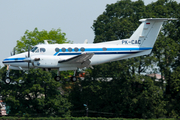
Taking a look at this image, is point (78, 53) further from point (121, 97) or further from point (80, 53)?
point (121, 97)

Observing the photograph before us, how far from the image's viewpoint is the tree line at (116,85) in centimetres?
4684

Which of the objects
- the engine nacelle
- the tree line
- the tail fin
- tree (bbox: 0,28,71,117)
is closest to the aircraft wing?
the engine nacelle

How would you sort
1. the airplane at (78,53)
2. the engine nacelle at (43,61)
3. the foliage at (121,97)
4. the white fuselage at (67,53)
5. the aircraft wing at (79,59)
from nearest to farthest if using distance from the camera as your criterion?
1. the aircraft wing at (79,59)
2. the engine nacelle at (43,61)
3. the airplane at (78,53)
4. the white fuselage at (67,53)
5. the foliage at (121,97)

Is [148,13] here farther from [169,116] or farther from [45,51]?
[45,51]

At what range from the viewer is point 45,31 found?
181 ft

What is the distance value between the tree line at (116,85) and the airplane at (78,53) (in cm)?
1458

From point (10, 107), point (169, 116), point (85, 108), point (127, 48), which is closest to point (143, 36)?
point (127, 48)

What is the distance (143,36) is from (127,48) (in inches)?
105

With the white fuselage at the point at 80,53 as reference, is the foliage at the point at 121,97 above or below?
below

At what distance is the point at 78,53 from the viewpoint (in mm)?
29062

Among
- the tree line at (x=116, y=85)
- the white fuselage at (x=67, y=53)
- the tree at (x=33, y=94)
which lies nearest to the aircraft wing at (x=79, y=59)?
the white fuselage at (x=67, y=53)

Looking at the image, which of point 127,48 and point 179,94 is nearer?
point 127,48

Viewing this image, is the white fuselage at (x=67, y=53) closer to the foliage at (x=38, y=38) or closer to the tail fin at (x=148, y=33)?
the tail fin at (x=148, y=33)

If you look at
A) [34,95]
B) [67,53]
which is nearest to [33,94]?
[34,95]
